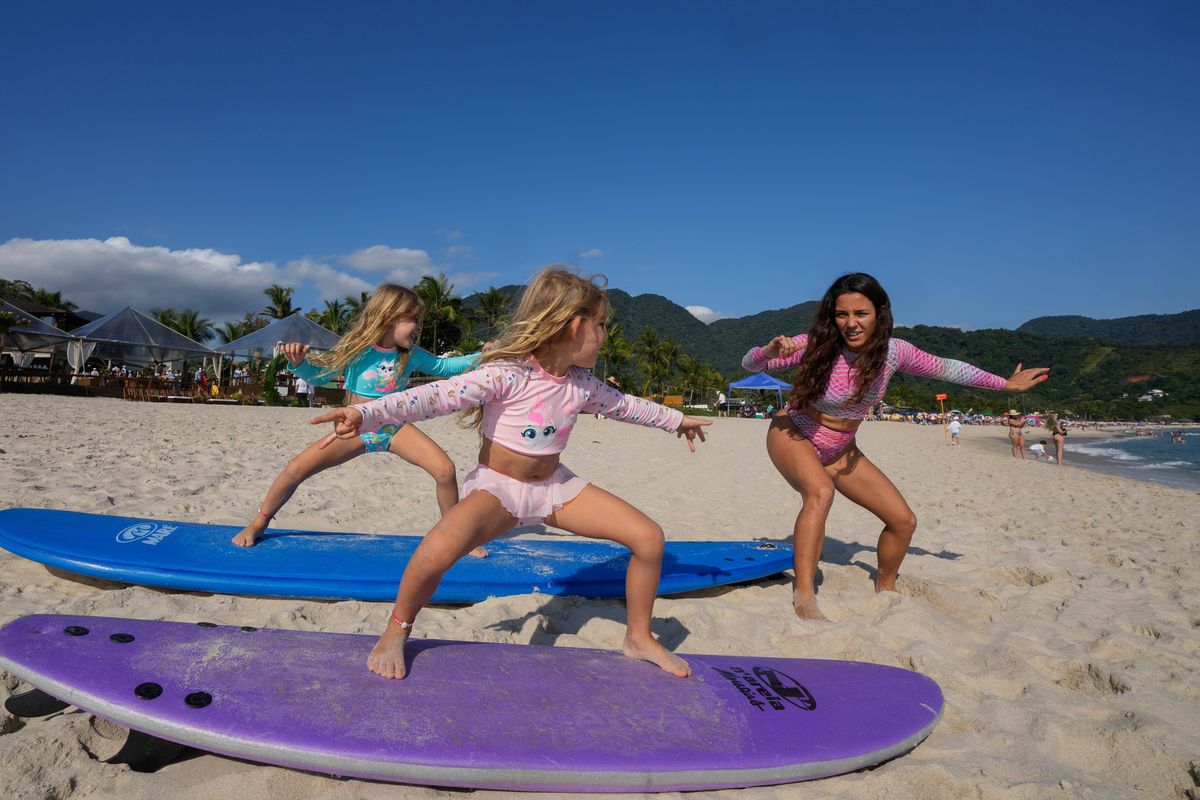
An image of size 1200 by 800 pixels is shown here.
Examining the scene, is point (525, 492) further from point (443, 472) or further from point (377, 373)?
point (377, 373)

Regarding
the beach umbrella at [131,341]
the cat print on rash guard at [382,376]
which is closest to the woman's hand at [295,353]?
the cat print on rash guard at [382,376]

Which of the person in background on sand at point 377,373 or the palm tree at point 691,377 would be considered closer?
the person in background on sand at point 377,373

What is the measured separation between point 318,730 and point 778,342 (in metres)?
2.87

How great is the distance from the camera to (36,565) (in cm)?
387

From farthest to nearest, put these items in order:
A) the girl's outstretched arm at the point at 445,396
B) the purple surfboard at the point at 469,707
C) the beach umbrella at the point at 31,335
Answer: the beach umbrella at the point at 31,335, the girl's outstretched arm at the point at 445,396, the purple surfboard at the point at 469,707

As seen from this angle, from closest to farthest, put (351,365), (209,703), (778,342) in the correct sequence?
(209,703), (778,342), (351,365)

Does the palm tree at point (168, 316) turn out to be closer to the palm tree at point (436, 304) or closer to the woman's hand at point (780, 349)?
the palm tree at point (436, 304)

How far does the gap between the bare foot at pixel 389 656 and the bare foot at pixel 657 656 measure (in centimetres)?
85

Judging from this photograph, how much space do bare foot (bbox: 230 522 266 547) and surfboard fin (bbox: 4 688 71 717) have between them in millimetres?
1732

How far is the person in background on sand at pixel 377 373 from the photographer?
4051 mm

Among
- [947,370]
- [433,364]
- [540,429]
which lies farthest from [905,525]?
[433,364]

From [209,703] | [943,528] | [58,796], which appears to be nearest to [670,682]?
[209,703]

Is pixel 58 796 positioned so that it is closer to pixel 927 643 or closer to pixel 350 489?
pixel 927 643

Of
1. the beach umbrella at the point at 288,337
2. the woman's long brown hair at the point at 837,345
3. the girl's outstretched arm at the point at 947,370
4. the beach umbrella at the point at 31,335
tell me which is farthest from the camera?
the beach umbrella at the point at 31,335
